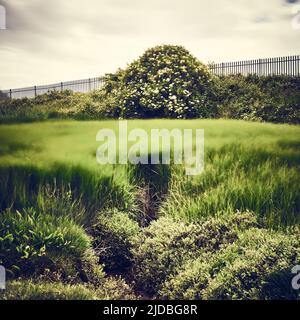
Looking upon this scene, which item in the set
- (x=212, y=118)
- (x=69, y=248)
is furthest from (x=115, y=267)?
(x=212, y=118)

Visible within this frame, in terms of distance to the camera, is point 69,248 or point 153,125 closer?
point 69,248

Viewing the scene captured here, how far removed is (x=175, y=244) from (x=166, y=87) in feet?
9.73

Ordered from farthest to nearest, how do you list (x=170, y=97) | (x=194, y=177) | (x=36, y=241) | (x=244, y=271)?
(x=170, y=97) < (x=194, y=177) < (x=36, y=241) < (x=244, y=271)

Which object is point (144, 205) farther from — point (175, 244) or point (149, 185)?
point (175, 244)

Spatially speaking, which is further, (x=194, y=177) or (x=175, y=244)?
(x=194, y=177)

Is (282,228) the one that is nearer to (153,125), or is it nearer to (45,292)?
(153,125)

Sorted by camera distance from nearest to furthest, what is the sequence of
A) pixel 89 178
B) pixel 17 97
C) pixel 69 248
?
pixel 69 248, pixel 89 178, pixel 17 97

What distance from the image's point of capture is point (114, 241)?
5.40 m

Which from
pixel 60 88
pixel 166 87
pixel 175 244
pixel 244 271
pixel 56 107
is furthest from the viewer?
pixel 166 87

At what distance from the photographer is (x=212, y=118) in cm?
637

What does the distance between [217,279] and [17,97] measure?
3045mm

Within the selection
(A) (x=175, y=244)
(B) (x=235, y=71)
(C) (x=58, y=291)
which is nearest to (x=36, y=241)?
(C) (x=58, y=291)

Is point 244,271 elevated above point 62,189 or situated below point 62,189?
below

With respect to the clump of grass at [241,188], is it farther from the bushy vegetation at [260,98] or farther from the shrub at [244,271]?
the bushy vegetation at [260,98]
